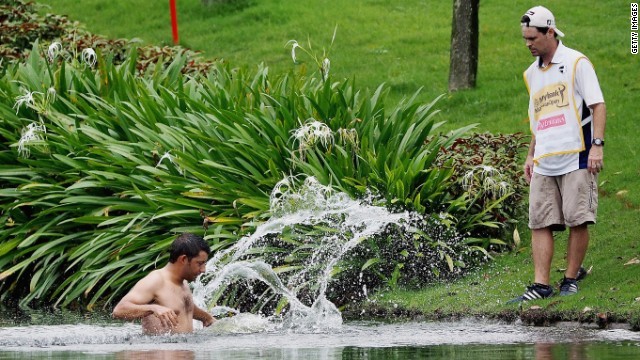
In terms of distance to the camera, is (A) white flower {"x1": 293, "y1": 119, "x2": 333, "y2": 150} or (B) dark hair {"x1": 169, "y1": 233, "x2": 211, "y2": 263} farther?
(A) white flower {"x1": 293, "y1": 119, "x2": 333, "y2": 150}

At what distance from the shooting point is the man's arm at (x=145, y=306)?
8.81 m

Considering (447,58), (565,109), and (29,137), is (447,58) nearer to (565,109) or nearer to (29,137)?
(29,137)

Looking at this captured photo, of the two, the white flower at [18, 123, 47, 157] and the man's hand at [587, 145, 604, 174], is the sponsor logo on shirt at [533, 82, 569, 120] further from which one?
the white flower at [18, 123, 47, 157]

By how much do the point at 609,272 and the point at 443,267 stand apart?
155 centimetres

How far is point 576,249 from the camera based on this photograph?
1000cm

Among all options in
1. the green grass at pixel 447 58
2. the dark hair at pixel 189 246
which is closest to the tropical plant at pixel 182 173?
the green grass at pixel 447 58

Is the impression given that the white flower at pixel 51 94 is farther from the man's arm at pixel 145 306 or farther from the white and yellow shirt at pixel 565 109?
the white and yellow shirt at pixel 565 109

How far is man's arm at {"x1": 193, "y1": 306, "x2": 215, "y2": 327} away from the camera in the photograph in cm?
971

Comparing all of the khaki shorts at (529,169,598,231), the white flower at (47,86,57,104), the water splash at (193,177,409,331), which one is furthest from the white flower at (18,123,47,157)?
the khaki shorts at (529,169,598,231)

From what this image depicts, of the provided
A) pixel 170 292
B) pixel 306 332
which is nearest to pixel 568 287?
pixel 306 332

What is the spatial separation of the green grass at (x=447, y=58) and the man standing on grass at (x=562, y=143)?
403mm

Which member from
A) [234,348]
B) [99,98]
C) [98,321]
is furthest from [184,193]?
Answer: [234,348]

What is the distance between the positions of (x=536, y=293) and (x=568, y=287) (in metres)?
0.25

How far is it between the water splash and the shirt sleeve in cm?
212
